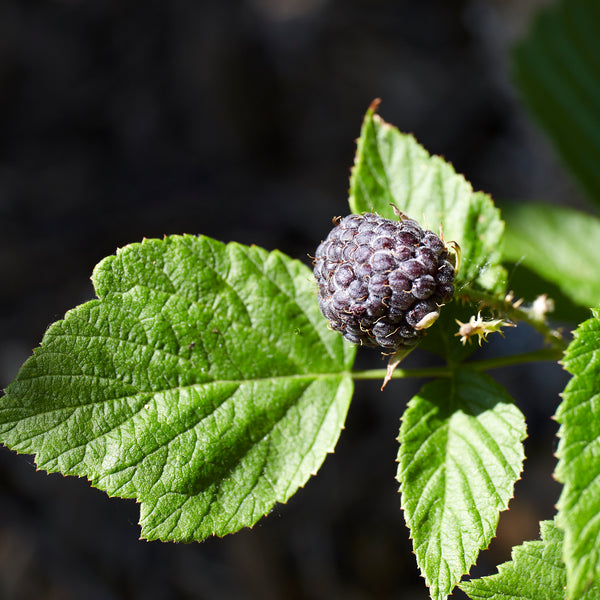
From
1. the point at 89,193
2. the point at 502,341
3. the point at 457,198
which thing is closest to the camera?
the point at 457,198

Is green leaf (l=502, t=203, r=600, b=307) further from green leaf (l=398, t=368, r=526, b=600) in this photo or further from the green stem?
green leaf (l=398, t=368, r=526, b=600)

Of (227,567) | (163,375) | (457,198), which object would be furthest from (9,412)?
(227,567)

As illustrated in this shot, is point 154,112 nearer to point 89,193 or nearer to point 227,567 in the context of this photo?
point 89,193

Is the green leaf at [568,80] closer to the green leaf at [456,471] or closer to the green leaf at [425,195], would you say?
the green leaf at [425,195]

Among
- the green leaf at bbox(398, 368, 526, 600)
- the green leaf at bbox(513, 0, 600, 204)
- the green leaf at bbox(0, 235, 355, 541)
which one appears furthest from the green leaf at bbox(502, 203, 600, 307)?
the green leaf at bbox(0, 235, 355, 541)

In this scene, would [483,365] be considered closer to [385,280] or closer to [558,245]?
[385,280]

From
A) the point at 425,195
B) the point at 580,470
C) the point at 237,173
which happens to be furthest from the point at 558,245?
the point at 237,173

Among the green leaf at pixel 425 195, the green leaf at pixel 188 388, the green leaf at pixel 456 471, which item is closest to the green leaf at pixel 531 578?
the green leaf at pixel 456 471
